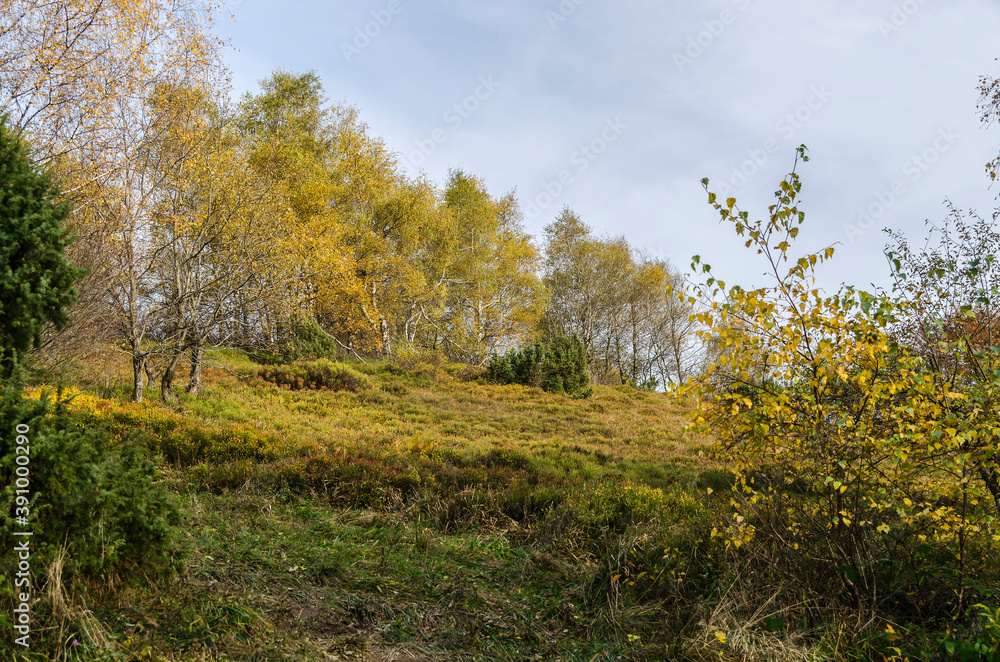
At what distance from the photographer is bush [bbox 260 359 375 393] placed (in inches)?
605

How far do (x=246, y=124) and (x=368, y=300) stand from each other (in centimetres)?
1012

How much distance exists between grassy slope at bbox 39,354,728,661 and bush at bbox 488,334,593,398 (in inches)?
297

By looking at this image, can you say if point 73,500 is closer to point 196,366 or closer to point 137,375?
point 137,375

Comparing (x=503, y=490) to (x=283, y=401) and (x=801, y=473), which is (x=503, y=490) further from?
(x=283, y=401)

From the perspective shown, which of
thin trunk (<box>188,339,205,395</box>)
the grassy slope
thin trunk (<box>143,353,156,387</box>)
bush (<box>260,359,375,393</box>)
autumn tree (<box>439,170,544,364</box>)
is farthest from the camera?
autumn tree (<box>439,170,544,364</box>)

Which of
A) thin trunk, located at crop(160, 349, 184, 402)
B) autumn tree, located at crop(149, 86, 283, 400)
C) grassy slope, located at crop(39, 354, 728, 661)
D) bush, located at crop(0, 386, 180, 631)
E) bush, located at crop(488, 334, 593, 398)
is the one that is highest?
autumn tree, located at crop(149, 86, 283, 400)

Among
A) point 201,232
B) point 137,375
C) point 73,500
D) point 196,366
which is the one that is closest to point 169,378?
point 137,375

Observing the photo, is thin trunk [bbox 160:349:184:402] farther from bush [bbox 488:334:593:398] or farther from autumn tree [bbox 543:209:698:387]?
autumn tree [bbox 543:209:698:387]

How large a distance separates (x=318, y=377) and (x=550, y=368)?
754 cm

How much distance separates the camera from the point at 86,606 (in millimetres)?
3080

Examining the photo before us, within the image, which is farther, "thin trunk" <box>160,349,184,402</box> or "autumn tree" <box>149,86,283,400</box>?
"thin trunk" <box>160,349,184,402</box>

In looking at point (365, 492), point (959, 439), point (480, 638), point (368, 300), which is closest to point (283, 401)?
point (365, 492)

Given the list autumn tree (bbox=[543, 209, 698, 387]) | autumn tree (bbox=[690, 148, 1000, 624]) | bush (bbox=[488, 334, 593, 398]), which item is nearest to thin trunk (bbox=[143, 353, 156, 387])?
bush (bbox=[488, 334, 593, 398])

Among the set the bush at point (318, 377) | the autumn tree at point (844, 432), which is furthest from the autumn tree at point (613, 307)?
the autumn tree at point (844, 432)
